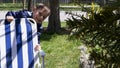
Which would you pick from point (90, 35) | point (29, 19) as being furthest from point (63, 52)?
point (90, 35)

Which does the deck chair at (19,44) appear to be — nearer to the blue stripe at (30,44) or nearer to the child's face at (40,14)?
the blue stripe at (30,44)

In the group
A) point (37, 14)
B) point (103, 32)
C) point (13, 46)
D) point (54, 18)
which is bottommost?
point (54, 18)

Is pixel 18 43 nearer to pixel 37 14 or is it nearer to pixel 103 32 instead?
pixel 37 14

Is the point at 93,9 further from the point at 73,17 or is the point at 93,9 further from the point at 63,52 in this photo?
the point at 63,52

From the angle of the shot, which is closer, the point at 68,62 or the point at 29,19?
the point at 29,19

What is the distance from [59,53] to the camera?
756cm

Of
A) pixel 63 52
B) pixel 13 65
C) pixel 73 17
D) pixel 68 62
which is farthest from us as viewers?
pixel 63 52

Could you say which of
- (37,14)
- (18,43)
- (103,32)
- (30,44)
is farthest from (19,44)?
(103,32)

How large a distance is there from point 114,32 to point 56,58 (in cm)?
556

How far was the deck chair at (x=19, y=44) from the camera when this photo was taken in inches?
188

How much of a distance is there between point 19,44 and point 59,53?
2.72 m

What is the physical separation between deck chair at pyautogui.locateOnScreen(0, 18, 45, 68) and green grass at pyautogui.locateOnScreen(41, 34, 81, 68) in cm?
131

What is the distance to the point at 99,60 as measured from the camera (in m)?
1.64

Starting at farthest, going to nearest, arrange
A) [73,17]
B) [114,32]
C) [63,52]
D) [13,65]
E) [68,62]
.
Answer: [63,52] → [68,62] → [13,65] → [73,17] → [114,32]
